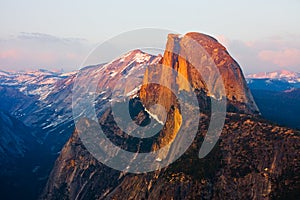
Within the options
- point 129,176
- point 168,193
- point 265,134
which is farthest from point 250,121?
point 129,176

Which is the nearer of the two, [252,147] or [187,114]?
[252,147]

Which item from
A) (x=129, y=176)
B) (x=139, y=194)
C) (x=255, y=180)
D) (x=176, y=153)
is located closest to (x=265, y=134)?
(x=255, y=180)

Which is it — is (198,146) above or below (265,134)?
below

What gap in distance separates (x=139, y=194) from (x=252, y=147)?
160 feet

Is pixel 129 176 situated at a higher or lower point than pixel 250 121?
lower

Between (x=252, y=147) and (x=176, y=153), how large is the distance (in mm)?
34396

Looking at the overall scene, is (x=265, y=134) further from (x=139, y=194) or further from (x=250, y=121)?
(x=139, y=194)

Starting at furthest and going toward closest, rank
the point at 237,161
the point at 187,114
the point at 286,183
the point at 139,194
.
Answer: the point at 187,114, the point at 139,194, the point at 237,161, the point at 286,183

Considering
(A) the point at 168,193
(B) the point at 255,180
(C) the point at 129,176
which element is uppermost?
(B) the point at 255,180

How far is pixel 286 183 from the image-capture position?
13562 centimetres

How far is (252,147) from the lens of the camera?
520ft

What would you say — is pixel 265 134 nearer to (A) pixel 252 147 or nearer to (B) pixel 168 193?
(A) pixel 252 147

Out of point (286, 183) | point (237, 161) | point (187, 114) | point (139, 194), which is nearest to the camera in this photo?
point (286, 183)

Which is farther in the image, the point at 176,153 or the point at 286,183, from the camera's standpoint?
the point at 176,153
